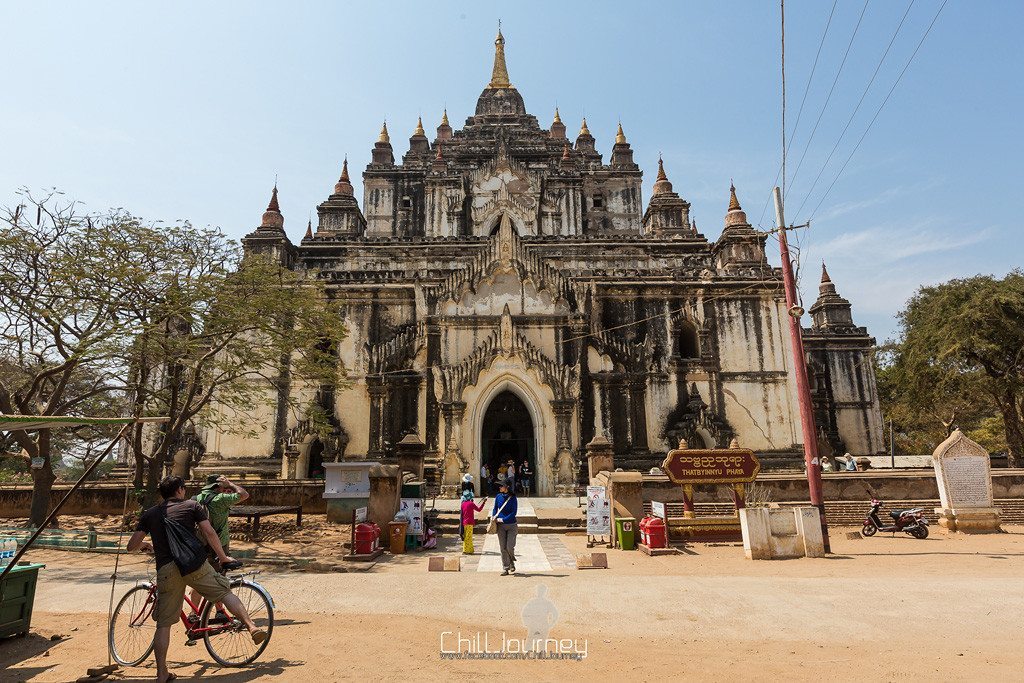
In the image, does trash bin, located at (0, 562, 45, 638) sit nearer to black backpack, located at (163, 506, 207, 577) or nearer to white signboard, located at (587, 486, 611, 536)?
black backpack, located at (163, 506, 207, 577)

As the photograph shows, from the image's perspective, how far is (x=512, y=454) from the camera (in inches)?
950

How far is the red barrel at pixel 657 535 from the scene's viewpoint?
1225 centimetres

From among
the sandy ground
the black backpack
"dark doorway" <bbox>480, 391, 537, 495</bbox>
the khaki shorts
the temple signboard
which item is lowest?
the sandy ground

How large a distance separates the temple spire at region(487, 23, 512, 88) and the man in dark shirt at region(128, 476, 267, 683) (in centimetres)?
4808

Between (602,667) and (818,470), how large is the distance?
9185 mm

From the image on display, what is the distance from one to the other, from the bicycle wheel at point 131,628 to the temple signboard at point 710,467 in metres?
10.7

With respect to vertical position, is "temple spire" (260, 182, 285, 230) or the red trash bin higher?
"temple spire" (260, 182, 285, 230)

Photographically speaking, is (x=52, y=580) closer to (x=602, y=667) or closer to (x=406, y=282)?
(x=602, y=667)

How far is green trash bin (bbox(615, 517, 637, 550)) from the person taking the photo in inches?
506

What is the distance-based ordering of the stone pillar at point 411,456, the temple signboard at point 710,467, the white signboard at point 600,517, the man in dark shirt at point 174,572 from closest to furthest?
1. the man in dark shirt at point 174,572
2. the white signboard at point 600,517
3. the temple signboard at point 710,467
4. the stone pillar at point 411,456

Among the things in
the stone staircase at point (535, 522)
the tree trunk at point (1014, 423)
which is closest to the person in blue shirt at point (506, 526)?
the stone staircase at point (535, 522)

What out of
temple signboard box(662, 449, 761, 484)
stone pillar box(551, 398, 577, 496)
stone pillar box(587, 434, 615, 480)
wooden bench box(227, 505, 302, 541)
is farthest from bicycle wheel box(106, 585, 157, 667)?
stone pillar box(551, 398, 577, 496)

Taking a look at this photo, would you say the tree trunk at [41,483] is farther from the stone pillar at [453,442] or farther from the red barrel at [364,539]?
the stone pillar at [453,442]

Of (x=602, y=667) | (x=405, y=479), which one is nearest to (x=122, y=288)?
(x=405, y=479)
